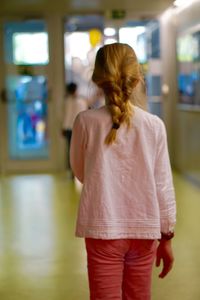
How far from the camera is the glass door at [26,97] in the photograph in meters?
8.84

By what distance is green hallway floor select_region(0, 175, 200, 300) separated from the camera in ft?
11.1

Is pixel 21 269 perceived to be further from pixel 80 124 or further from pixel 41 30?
pixel 41 30

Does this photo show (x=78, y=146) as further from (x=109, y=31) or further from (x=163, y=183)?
(x=109, y=31)

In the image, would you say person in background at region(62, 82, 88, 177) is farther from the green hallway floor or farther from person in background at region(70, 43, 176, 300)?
person in background at region(70, 43, 176, 300)

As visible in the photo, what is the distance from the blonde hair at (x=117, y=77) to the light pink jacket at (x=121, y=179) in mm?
27

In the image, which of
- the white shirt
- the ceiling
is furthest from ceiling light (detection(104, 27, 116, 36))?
the white shirt

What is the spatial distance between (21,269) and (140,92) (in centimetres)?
230

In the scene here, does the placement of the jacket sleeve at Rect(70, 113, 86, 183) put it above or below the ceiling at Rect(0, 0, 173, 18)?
below

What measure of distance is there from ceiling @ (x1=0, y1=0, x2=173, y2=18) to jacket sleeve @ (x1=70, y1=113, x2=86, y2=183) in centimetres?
601

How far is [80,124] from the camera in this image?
1847mm

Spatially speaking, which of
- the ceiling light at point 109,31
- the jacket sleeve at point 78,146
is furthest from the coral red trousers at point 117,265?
the ceiling light at point 109,31

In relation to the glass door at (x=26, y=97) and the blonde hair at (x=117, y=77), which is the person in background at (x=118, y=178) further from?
the glass door at (x=26, y=97)

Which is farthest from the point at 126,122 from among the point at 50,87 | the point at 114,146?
the point at 50,87

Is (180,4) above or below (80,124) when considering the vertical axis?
above
